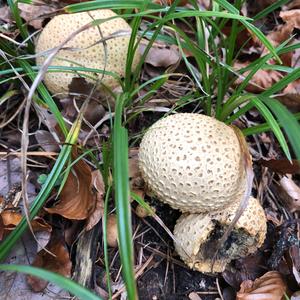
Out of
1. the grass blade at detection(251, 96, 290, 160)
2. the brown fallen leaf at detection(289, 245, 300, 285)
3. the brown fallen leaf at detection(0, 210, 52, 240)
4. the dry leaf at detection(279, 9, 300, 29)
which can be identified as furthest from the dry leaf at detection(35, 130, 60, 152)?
the dry leaf at detection(279, 9, 300, 29)

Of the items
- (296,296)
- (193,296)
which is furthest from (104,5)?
(296,296)

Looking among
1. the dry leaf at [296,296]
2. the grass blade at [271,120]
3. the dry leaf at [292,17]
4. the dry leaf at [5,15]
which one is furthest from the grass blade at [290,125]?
the dry leaf at [5,15]

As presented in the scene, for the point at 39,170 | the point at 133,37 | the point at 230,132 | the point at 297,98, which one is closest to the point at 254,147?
the point at 297,98

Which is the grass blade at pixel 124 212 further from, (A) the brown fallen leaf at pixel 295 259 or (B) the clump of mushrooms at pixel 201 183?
(A) the brown fallen leaf at pixel 295 259

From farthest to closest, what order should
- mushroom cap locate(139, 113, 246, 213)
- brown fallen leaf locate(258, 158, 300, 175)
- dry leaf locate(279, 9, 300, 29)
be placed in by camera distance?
dry leaf locate(279, 9, 300, 29) < brown fallen leaf locate(258, 158, 300, 175) < mushroom cap locate(139, 113, 246, 213)

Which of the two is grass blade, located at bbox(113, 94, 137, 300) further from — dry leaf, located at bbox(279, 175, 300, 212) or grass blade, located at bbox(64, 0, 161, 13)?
dry leaf, located at bbox(279, 175, 300, 212)

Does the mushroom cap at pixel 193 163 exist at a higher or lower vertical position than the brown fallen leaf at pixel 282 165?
higher
